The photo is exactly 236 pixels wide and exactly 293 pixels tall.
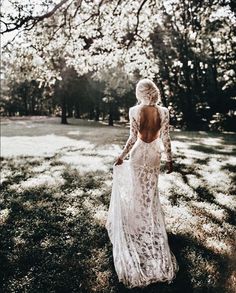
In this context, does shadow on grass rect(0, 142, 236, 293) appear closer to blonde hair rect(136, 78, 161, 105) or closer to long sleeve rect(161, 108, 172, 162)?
long sleeve rect(161, 108, 172, 162)

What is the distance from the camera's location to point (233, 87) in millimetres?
43875

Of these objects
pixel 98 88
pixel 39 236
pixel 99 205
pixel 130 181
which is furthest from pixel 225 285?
pixel 98 88

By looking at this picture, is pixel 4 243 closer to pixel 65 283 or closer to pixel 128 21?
pixel 65 283

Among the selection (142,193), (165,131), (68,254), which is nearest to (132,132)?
(165,131)

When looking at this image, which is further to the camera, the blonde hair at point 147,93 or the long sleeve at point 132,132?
the long sleeve at point 132,132

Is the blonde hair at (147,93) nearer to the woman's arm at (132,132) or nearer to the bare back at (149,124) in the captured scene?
the bare back at (149,124)

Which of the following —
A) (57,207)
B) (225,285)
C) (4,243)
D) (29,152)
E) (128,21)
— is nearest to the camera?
(225,285)

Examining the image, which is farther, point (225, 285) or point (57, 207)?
point (57, 207)

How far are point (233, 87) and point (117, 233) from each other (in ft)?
134

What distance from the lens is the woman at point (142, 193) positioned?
6383mm

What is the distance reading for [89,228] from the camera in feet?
27.2

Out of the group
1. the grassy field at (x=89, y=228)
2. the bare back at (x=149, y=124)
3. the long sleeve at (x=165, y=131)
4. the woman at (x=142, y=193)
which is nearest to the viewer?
the grassy field at (x=89, y=228)

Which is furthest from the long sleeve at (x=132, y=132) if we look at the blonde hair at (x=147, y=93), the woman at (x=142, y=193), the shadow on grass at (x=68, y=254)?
the shadow on grass at (x=68, y=254)

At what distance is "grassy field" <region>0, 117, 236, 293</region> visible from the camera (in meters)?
5.99
